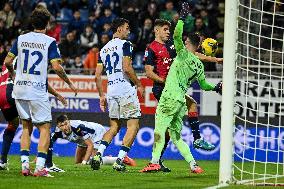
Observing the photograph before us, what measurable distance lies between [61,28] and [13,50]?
1344 centimetres

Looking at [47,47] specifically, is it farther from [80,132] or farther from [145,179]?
[80,132]

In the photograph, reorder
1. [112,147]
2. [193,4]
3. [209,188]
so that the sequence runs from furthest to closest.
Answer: [193,4]
[112,147]
[209,188]

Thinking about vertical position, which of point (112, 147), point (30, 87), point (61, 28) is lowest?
point (112, 147)

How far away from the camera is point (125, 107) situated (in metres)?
13.6

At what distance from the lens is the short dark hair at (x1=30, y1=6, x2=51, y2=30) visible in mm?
11297

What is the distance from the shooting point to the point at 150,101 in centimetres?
2061

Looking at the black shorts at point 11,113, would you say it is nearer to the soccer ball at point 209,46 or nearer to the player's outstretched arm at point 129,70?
the player's outstretched arm at point 129,70

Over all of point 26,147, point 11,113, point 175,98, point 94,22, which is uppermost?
point 94,22

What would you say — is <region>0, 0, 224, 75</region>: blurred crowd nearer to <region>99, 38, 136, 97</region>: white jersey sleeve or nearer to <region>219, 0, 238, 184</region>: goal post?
<region>99, 38, 136, 97</region>: white jersey sleeve

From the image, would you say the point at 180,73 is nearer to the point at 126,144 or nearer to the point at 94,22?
the point at 126,144

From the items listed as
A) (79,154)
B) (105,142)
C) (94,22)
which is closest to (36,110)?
(105,142)

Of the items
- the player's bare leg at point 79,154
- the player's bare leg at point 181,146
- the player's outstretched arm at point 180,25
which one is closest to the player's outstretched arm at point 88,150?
the player's bare leg at point 79,154

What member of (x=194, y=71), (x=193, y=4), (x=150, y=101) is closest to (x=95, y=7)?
(x=193, y=4)

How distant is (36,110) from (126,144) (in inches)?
93.8
